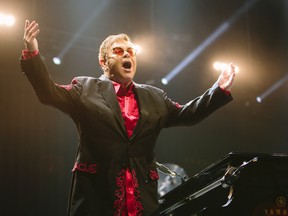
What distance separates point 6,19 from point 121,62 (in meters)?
3.58

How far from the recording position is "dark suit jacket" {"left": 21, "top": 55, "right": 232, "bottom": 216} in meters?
1.73

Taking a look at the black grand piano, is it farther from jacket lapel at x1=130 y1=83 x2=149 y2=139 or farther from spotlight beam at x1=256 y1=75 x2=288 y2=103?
spotlight beam at x1=256 y1=75 x2=288 y2=103

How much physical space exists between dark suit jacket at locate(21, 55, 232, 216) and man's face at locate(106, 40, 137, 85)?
0.31 ft

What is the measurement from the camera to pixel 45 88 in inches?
67.7

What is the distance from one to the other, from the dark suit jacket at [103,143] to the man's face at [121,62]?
9cm

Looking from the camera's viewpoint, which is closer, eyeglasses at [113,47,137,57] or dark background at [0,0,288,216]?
eyeglasses at [113,47,137,57]

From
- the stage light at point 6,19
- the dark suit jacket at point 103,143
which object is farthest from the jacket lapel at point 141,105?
the stage light at point 6,19

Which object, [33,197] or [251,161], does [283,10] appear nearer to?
[33,197]

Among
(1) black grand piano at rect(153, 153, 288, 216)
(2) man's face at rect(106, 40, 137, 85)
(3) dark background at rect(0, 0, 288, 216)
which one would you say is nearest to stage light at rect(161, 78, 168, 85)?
(3) dark background at rect(0, 0, 288, 216)

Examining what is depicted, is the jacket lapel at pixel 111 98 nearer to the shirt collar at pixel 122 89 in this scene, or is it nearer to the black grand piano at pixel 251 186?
the shirt collar at pixel 122 89

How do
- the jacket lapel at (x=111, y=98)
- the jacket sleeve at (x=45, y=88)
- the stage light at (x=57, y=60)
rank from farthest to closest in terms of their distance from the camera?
the stage light at (x=57, y=60)
the jacket lapel at (x=111, y=98)
the jacket sleeve at (x=45, y=88)

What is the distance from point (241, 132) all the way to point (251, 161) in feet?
20.7

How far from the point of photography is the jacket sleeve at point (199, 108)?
78.3 inches

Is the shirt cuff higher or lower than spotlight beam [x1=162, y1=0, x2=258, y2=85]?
lower
